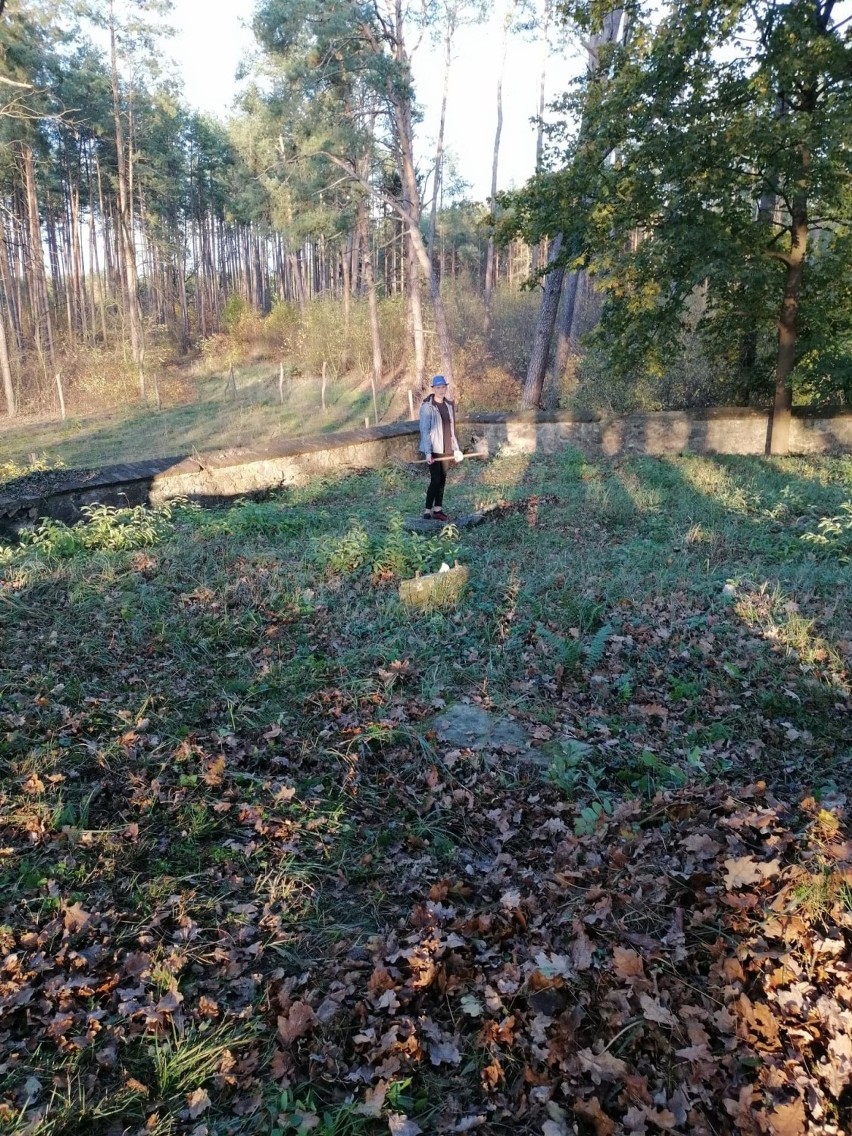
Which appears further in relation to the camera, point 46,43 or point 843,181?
point 46,43

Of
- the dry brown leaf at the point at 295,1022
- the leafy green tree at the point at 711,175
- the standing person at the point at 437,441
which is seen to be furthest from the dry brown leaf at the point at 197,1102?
the leafy green tree at the point at 711,175

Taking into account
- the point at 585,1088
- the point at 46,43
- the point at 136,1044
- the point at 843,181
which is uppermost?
the point at 46,43

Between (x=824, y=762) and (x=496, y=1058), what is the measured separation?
2.61 metres

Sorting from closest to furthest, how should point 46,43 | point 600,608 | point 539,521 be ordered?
point 600,608, point 539,521, point 46,43

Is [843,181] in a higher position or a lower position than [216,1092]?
higher

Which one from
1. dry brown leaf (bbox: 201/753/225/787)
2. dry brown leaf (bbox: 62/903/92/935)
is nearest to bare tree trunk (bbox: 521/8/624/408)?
dry brown leaf (bbox: 201/753/225/787)

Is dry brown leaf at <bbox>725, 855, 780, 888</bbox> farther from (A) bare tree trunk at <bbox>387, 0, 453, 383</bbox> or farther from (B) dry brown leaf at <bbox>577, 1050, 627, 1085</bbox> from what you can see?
(A) bare tree trunk at <bbox>387, 0, 453, 383</bbox>

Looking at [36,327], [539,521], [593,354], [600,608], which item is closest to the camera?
[600,608]

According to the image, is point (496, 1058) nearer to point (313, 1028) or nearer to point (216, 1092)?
point (313, 1028)

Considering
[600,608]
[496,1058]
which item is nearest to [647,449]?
[600,608]

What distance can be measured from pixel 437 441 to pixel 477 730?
5639 mm

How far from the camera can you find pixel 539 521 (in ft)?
29.3

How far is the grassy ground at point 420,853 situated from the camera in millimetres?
2299

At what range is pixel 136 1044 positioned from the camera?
8.23 feet
